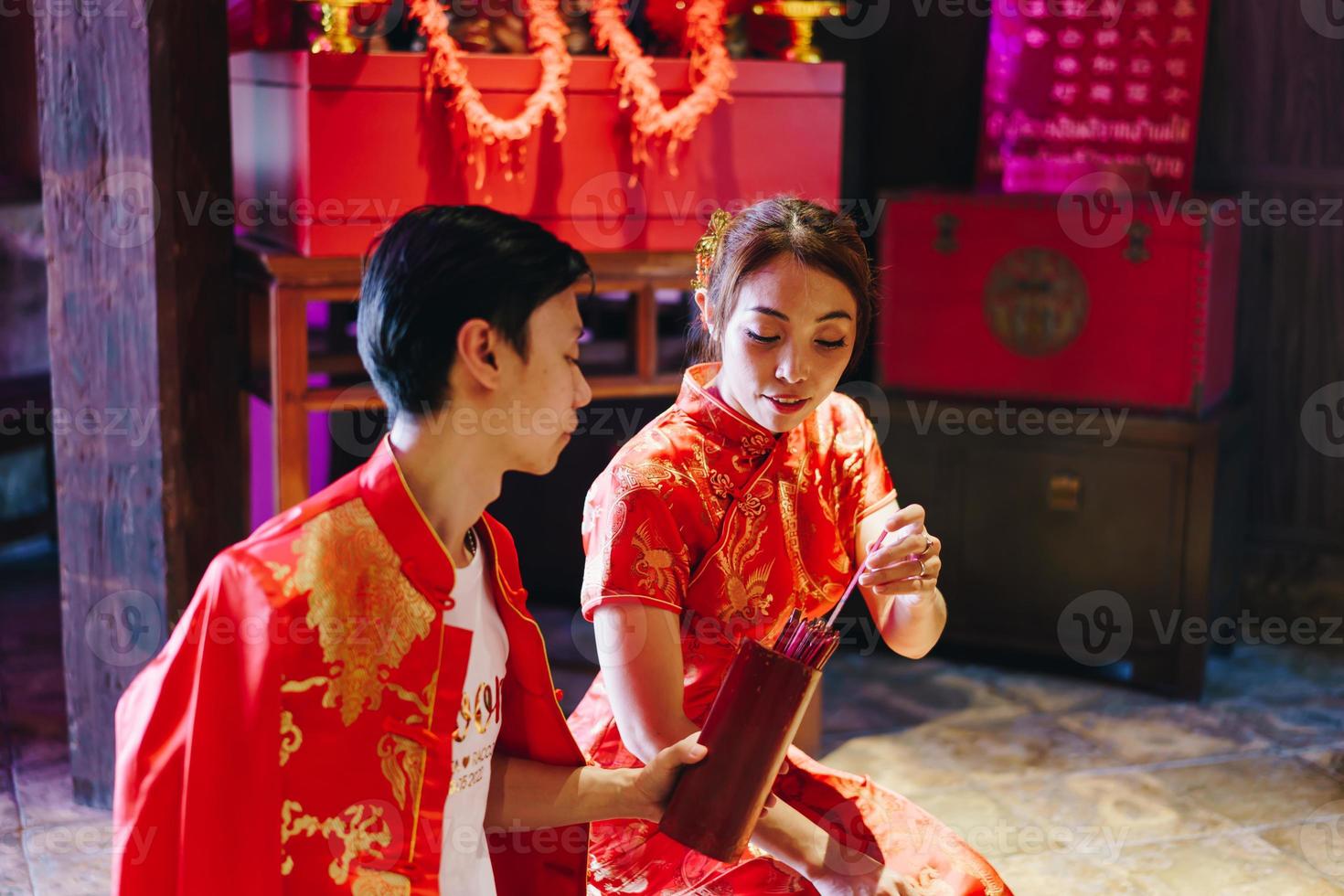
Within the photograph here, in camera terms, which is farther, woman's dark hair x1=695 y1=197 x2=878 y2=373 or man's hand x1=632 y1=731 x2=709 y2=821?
woman's dark hair x1=695 y1=197 x2=878 y2=373

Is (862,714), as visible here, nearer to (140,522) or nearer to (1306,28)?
(140,522)

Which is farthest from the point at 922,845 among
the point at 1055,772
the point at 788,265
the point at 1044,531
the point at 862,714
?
the point at 1044,531

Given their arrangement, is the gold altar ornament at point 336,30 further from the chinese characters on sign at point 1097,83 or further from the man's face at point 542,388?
the chinese characters on sign at point 1097,83

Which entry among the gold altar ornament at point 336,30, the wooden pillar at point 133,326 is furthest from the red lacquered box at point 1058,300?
the wooden pillar at point 133,326

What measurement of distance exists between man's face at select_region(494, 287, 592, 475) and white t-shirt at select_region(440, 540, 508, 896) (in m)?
0.14

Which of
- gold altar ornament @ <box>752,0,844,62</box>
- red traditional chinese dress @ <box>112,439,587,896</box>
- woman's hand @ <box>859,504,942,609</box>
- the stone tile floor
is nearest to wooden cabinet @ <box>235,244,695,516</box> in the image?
gold altar ornament @ <box>752,0,844,62</box>

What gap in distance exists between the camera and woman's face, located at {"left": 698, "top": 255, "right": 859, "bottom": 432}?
6.08ft

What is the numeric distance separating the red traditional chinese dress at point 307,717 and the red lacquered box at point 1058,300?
8.04 ft

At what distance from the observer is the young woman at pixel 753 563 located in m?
1.78

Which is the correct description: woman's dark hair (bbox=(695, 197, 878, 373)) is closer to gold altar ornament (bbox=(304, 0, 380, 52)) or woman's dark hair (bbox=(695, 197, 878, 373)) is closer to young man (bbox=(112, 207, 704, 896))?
young man (bbox=(112, 207, 704, 896))

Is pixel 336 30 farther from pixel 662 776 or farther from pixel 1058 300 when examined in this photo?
pixel 1058 300

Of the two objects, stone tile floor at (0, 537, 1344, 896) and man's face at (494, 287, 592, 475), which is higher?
man's face at (494, 287, 592, 475)

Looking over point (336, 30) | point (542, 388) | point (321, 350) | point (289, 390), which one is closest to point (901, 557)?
point (542, 388)

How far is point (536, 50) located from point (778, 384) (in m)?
1.24
